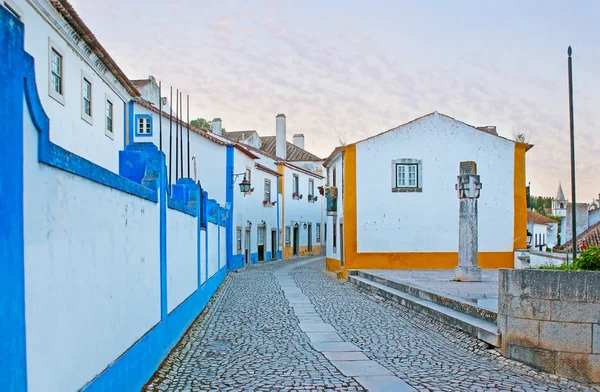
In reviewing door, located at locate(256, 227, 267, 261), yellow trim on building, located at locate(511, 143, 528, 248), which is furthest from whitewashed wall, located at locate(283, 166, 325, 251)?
yellow trim on building, located at locate(511, 143, 528, 248)

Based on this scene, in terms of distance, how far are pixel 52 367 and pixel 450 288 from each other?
403 inches

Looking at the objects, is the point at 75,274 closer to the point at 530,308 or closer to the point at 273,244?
the point at 530,308

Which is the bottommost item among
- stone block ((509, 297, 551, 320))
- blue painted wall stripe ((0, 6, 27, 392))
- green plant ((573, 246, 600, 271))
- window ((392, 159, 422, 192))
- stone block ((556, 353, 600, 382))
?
stone block ((556, 353, 600, 382))

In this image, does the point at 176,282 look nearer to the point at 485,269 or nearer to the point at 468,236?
the point at 468,236

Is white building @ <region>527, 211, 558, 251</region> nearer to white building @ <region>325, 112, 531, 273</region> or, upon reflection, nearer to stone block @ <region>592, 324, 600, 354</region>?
white building @ <region>325, 112, 531, 273</region>

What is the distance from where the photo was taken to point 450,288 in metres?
12.3

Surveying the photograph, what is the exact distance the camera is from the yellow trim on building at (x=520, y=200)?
2023 cm

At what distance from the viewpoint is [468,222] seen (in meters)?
13.4

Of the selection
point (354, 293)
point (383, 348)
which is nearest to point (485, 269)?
point (354, 293)

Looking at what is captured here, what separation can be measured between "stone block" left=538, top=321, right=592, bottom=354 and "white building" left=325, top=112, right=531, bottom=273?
13705mm

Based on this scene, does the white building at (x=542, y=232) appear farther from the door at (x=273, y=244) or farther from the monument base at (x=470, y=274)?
the monument base at (x=470, y=274)

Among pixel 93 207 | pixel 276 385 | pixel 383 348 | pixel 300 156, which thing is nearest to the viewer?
pixel 93 207

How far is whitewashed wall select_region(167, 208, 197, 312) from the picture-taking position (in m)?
7.72

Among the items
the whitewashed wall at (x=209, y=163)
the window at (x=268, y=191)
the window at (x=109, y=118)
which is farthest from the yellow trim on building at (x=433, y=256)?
the window at (x=268, y=191)
